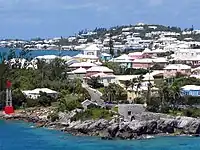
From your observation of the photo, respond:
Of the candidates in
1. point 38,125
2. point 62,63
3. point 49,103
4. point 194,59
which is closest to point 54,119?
point 38,125

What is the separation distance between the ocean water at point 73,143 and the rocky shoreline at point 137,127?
947 millimetres

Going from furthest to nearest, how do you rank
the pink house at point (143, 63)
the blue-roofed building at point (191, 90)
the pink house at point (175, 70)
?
the pink house at point (143, 63) < the pink house at point (175, 70) < the blue-roofed building at point (191, 90)

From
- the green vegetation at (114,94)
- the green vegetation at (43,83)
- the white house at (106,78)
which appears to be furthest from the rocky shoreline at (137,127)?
the white house at (106,78)

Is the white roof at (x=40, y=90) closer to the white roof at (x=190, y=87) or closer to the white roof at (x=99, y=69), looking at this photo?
the white roof at (x=99, y=69)

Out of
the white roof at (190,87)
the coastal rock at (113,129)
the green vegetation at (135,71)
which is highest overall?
the green vegetation at (135,71)

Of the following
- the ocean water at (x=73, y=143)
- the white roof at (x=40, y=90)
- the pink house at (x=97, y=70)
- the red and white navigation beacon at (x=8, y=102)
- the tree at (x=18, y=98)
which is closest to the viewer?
the ocean water at (x=73, y=143)

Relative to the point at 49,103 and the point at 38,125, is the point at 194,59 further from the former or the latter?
the point at 38,125

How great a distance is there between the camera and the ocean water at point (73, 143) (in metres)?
35.1

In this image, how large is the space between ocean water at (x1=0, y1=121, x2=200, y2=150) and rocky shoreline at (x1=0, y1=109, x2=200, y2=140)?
→ 947mm

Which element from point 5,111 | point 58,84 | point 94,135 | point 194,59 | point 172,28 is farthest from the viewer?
point 172,28

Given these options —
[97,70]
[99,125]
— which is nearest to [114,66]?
[97,70]

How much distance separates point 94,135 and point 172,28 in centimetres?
11618

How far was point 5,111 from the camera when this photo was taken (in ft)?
157

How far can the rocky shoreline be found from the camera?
3784 cm
